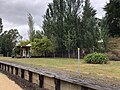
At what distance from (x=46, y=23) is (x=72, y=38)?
10375 mm

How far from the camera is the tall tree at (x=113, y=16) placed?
4338cm

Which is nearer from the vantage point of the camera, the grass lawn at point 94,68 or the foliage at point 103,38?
the grass lawn at point 94,68

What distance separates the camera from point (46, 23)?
5406 centimetres

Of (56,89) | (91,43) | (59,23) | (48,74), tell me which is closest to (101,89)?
(56,89)

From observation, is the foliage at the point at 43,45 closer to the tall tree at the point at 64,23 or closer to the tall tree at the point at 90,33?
the tall tree at the point at 64,23

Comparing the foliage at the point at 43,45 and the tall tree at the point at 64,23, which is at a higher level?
the tall tree at the point at 64,23

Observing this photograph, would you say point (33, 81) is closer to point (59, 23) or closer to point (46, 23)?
point (59, 23)

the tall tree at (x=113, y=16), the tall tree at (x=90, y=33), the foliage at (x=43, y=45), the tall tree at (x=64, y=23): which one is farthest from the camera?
the foliage at (x=43, y=45)

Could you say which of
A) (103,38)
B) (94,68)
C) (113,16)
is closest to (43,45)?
(103,38)

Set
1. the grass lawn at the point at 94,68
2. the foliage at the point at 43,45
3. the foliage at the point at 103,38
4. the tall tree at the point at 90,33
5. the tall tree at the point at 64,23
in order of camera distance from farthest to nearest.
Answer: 1. the foliage at the point at 43,45
2. the tall tree at the point at 64,23
3. the tall tree at the point at 90,33
4. the foliage at the point at 103,38
5. the grass lawn at the point at 94,68

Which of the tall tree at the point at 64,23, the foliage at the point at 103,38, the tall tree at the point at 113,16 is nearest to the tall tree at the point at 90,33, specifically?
the foliage at the point at 103,38

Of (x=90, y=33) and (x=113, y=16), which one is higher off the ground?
(x=113, y=16)

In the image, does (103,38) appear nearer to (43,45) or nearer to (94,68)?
(43,45)

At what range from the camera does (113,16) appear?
4422cm
